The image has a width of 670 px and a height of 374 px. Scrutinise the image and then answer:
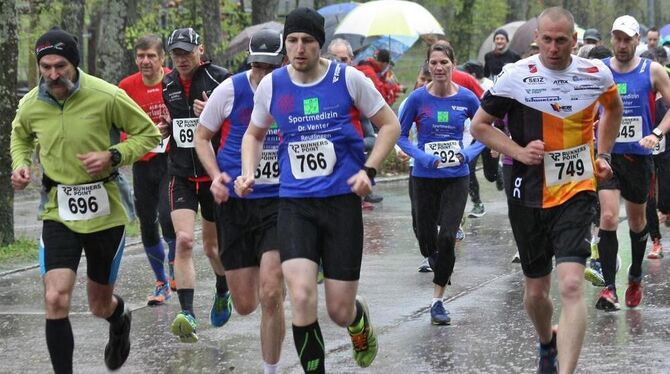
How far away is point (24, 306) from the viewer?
10.5 metres

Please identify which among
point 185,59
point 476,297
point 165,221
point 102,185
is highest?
point 185,59

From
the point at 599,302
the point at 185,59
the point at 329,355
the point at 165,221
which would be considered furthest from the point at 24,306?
the point at 599,302

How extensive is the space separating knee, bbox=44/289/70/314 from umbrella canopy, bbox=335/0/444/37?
17.4 metres

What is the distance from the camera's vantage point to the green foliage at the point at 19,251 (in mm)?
13049

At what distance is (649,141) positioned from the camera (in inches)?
378

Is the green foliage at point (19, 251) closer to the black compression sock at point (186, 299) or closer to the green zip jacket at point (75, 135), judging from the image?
the black compression sock at point (186, 299)

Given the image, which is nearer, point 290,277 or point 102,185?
point 290,277

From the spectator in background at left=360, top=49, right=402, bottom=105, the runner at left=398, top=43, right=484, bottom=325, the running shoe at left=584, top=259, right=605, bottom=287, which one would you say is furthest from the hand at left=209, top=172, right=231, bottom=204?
the spectator in background at left=360, top=49, right=402, bottom=105

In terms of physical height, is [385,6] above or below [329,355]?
above

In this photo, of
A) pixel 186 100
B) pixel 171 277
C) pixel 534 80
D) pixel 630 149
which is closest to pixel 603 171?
pixel 534 80

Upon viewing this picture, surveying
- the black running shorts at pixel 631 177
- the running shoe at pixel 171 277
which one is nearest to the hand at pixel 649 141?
the black running shorts at pixel 631 177

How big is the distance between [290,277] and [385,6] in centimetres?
1848

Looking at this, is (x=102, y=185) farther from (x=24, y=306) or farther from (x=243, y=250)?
(x=24, y=306)

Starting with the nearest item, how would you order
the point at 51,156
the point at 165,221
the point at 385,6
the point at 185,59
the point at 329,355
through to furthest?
1. the point at 51,156
2. the point at 329,355
3. the point at 185,59
4. the point at 165,221
5. the point at 385,6
